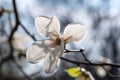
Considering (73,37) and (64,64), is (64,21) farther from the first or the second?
(73,37)

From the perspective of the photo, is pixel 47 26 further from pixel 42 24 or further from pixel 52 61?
pixel 52 61

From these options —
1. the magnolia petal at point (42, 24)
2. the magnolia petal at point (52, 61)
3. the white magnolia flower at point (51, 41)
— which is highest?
the magnolia petal at point (42, 24)

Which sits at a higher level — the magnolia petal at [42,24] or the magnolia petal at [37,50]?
the magnolia petal at [42,24]

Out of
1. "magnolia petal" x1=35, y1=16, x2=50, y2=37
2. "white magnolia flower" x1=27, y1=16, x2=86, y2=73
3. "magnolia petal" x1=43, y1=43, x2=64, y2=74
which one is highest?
"magnolia petal" x1=35, y1=16, x2=50, y2=37

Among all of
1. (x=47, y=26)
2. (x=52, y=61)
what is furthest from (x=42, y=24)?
(x=52, y=61)

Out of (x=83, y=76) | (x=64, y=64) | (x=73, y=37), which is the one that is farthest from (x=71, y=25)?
(x=64, y=64)
